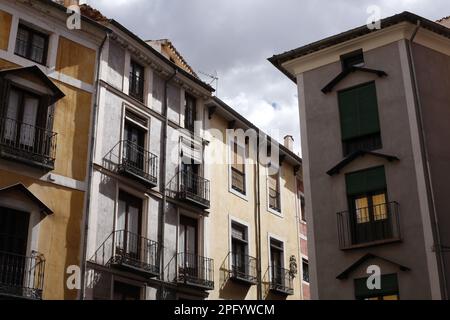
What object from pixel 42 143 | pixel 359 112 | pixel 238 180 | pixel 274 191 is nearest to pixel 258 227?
pixel 238 180

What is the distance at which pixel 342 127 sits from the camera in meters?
21.7

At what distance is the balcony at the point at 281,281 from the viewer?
28984 mm

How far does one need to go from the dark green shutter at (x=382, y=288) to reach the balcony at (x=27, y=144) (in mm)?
9636

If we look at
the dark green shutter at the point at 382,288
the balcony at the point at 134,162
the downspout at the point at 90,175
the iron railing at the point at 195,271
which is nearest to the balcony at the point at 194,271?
the iron railing at the point at 195,271

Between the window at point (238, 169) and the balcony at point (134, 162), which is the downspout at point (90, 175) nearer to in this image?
the balcony at point (134, 162)

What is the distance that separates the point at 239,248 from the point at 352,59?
31.8 ft

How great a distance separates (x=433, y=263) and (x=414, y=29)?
24.5 ft

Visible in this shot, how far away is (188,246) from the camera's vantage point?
25.7 m

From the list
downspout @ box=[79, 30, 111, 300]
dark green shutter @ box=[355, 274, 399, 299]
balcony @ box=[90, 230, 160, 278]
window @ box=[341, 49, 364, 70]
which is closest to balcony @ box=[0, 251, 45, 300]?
downspout @ box=[79, 30, 111, 300]

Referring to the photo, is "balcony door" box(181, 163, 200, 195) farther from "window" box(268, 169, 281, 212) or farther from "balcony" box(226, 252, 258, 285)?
"window" box(268, 169, 281, 212)

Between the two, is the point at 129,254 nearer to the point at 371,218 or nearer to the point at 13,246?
the point at 13,246
